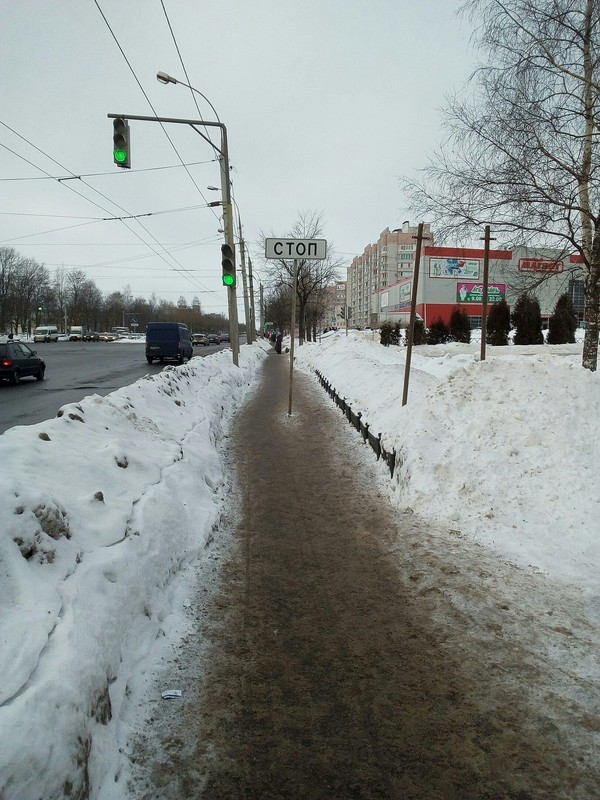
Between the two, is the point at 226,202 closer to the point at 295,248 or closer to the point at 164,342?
the point at 295,248

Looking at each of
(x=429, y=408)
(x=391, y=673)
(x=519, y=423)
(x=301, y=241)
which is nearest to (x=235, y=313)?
(x=301, y=241)

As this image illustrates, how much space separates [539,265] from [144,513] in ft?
29.3

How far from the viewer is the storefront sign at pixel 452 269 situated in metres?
58.9

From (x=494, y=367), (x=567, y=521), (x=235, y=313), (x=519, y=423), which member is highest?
(x=235, y=313)

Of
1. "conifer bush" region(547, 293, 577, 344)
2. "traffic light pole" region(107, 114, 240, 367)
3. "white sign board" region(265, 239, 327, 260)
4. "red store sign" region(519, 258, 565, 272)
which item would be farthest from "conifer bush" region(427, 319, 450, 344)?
"white sign board" region(265, 239, 327, 260)

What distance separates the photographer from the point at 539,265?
977 centimetres

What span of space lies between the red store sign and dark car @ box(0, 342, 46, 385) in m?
15.4

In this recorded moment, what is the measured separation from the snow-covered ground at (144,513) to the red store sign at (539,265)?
13.0 ft

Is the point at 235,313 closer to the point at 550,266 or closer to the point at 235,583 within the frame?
the point at 550,266

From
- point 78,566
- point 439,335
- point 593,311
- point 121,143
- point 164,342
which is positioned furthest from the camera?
point 439,335

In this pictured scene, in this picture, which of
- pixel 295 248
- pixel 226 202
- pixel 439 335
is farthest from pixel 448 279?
pixel 295 248

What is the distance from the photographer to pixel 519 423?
18.1 feet

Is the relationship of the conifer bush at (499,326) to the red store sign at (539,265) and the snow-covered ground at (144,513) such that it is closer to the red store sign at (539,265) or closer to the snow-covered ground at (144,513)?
the red store sign at (539,265)

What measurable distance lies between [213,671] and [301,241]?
26.8 feet
